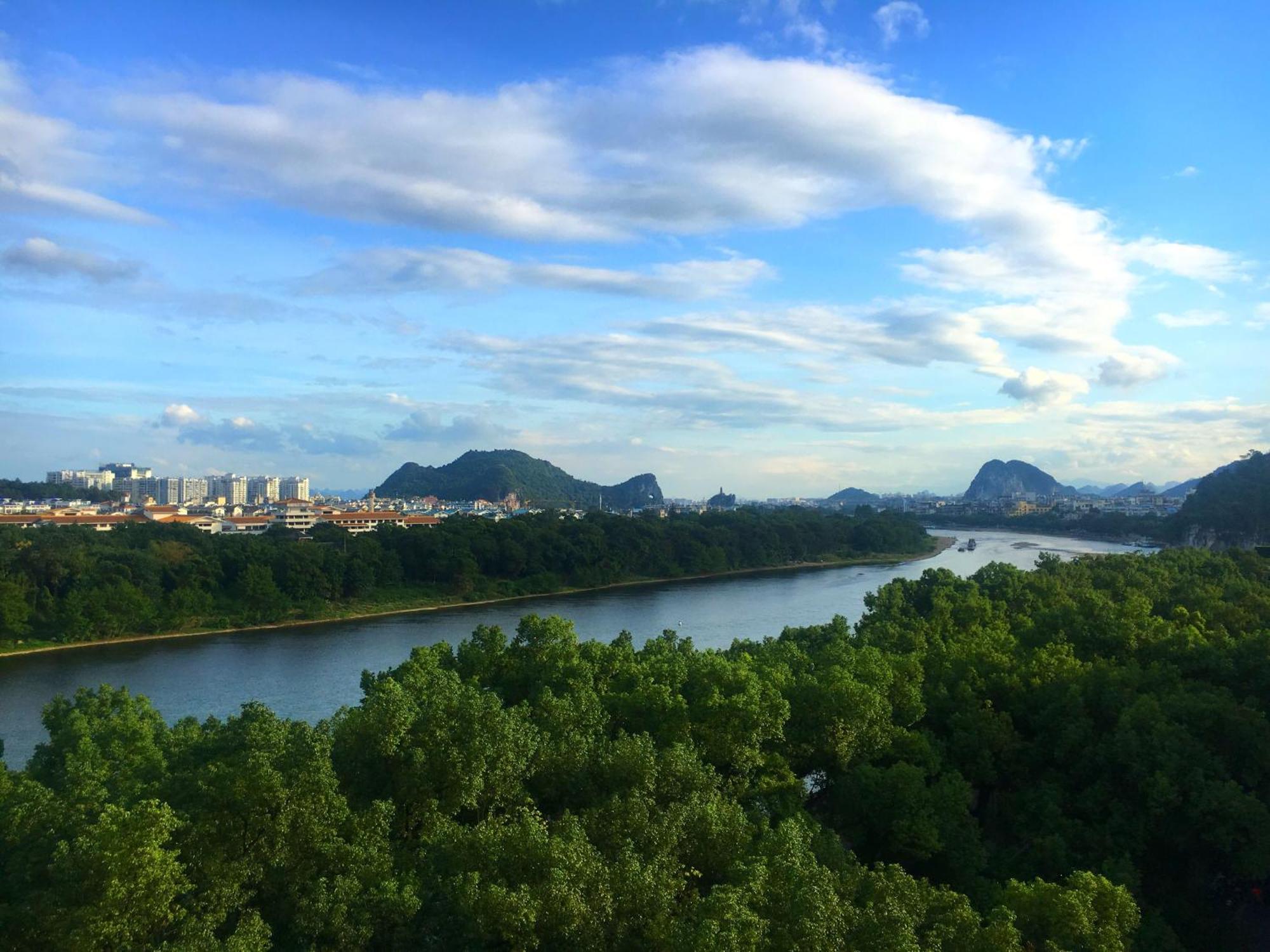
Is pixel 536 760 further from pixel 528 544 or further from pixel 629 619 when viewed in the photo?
pixel 528 544

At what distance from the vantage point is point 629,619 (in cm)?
2102

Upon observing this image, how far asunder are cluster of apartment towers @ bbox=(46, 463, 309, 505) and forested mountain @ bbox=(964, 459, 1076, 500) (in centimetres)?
8264

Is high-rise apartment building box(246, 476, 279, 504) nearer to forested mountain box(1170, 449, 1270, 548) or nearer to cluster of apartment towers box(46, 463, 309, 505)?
cluster of apartment towers box(46, 463, 309, 505)

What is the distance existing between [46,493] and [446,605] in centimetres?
3893

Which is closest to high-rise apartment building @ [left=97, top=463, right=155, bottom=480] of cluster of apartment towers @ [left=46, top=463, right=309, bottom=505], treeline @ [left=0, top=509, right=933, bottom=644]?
cluster of apartment towers @ [left=46, top=463, right=309, bottom=505]

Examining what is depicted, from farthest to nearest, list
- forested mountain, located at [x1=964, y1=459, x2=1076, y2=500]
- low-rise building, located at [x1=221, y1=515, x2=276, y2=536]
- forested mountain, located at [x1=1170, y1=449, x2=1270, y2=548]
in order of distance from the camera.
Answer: forested mountain, located at [x1=964, y1=459, x2=1076, y2=500] → low-rise building, located at [x1=221, y1=515, x2=276, y2=536] → forested mountain, located at [x1=1170, y1=449, x2=1270, y2=548]

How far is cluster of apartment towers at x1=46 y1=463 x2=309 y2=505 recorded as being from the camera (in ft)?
235

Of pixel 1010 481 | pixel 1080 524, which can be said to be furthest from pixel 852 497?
pixel 1080 524

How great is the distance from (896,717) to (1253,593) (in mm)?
8352

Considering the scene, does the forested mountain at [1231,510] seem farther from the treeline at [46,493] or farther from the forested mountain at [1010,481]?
the forested mountain at [1010,481]

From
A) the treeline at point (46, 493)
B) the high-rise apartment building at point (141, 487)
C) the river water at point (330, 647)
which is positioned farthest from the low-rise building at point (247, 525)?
the high-rise apartment building at point (141, 487)

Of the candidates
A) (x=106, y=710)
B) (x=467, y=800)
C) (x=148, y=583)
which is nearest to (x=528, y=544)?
(x=148, y=583)

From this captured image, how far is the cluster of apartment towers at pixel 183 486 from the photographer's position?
7156 centimetres

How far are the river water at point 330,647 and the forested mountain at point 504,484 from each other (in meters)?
48.5
